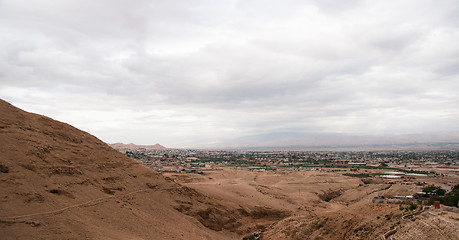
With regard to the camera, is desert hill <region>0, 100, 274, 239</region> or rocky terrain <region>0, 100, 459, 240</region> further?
rocky terrain <region>0, 100, 459, 240</region>

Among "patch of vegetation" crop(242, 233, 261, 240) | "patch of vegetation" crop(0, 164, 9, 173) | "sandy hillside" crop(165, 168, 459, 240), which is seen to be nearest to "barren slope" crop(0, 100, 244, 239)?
"patch of vegetation" crop(0, 164, 9, 173)

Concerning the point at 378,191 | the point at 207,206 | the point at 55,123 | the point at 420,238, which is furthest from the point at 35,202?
the point at 378,191

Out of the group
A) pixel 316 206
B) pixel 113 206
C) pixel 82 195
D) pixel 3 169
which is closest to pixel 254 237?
pixel 113 206

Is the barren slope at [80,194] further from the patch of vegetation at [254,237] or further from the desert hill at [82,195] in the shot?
the patch of vegetation at [254,237]

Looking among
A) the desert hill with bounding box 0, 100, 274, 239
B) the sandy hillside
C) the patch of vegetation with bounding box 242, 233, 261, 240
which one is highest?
the desert hill with bounding box 0, 100, 274, 239

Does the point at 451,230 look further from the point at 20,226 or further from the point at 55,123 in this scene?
the point at 55,123

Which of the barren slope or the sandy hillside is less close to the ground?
the barren slope

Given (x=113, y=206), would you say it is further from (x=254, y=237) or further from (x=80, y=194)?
(x=254, y=237)

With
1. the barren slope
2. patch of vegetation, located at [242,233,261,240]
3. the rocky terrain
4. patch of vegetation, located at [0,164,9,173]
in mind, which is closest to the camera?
the barren slope

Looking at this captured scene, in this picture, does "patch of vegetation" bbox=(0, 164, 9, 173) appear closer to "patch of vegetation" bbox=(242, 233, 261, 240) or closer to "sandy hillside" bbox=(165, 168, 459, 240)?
"sandy hillside" bbox=(165, 168, 459, 240)
